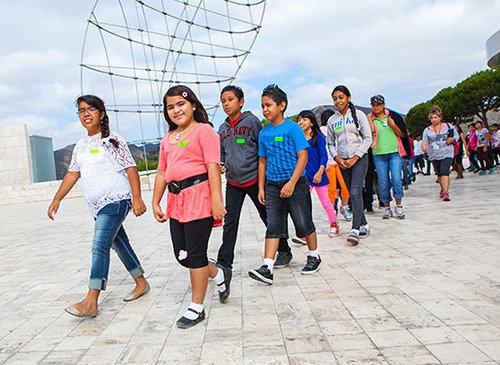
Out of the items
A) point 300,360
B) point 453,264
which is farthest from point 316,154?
point 300,360

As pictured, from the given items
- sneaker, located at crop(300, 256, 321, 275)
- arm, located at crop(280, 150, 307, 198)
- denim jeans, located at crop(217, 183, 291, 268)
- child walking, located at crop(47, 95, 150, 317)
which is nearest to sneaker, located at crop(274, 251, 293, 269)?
sneaker, located at crop(300, 256, 321, 275)

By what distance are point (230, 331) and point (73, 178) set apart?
1861 mm

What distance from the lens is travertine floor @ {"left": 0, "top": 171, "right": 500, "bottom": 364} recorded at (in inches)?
91.3

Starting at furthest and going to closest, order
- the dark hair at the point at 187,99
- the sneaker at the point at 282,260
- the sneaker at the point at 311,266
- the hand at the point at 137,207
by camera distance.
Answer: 1. the sneaker at the point at 282,260
2. the sneaker at the point at 311,266
3. the hand at the point at 137,207
4. the dark hair at the point at 187,99

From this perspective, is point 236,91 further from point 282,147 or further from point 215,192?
point 215,192

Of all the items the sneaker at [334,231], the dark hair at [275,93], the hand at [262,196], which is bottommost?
the sneaker at [334,231]

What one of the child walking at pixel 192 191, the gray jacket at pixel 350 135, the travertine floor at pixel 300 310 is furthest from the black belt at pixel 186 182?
the gray jacket at pixel 350 135

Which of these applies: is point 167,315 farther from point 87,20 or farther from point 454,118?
point 454,118

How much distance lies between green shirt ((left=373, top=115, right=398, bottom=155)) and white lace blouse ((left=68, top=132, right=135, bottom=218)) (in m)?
4.32

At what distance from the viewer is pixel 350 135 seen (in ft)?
17.5

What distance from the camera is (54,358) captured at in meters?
2.48

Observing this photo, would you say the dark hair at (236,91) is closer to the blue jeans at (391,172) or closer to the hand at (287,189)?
the hand at (287,189)

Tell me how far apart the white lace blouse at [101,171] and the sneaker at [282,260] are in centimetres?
166

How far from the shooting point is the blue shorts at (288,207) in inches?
150
